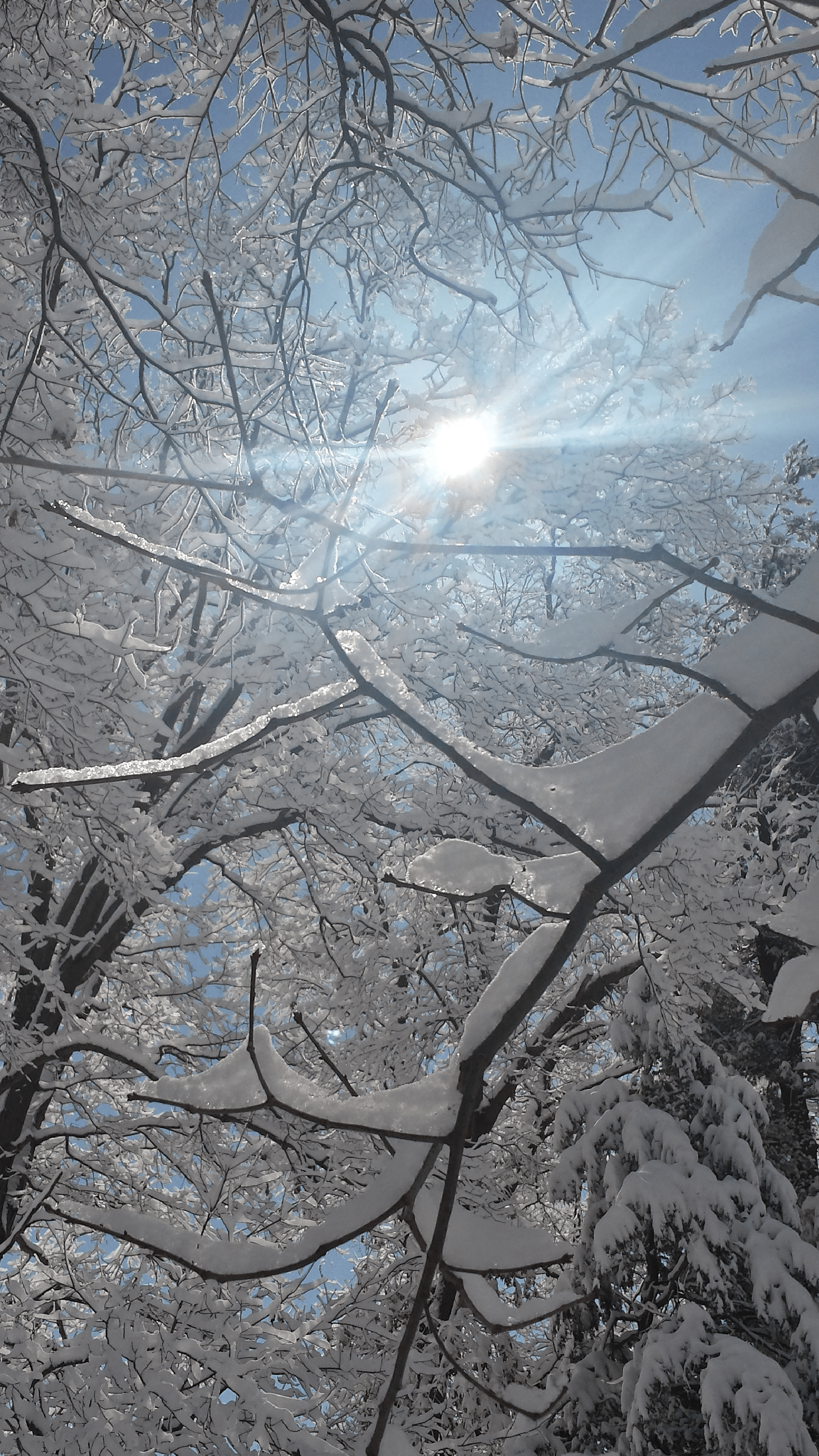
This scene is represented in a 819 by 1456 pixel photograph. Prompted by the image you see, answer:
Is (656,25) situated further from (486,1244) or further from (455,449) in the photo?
(455,449)

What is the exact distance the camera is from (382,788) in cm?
591

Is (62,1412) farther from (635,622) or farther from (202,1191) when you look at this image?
(635,622)

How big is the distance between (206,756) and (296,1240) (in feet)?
1.77

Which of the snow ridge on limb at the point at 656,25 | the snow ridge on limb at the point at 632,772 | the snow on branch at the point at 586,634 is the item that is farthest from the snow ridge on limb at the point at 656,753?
the snow ridge on limb at the point at 656,25

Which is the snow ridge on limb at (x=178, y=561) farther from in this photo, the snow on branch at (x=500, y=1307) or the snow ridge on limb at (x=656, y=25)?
the snow on branch at (x=500, y=1307)

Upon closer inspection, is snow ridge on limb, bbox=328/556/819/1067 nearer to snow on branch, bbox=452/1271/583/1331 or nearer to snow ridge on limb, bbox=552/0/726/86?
snow on branch, bbox=452/1271/583/1331

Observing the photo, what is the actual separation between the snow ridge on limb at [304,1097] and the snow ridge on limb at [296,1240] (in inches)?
2.1

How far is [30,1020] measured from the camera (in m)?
5.41

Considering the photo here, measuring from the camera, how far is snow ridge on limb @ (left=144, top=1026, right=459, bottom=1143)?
0.85 m

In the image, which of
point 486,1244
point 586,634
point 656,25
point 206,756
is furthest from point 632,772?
point 656,25

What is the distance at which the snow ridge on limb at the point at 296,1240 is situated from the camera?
2.86 ft

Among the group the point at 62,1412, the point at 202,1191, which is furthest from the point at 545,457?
the point at 62,1412

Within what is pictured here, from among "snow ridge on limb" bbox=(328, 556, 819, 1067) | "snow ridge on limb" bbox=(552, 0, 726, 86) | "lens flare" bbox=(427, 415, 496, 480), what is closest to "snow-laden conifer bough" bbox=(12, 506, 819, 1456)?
"snow ridge on limb" bbox=(328, 556, 819, 1067)

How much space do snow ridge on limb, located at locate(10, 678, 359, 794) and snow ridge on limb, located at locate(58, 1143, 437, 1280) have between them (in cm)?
50
